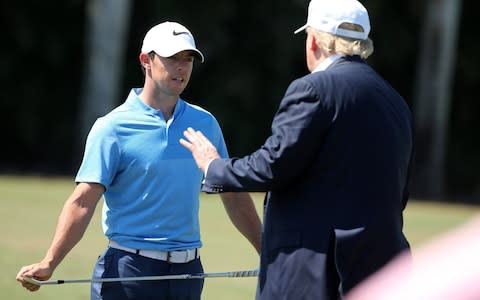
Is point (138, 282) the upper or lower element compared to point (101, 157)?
lower

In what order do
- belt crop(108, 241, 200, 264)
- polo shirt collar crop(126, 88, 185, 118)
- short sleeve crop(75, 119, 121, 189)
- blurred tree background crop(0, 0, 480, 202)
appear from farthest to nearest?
A: blurred tree background crop(0, 0, 480, 202) → polo shirt collar crop(126, 88, 185, 118) → belt crop(108, 241, 200, 264) → short sleeve crop(75, 119, 121, 189)

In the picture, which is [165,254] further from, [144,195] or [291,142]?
[291,142]

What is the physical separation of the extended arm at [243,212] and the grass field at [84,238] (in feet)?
12.5

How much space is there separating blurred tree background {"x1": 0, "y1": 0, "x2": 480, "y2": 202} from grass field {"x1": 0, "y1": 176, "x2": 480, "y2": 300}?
4.67 metres

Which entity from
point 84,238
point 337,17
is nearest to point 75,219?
point 337,17

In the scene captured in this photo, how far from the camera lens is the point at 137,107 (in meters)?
6.34

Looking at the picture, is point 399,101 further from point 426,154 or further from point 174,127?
point 426,154

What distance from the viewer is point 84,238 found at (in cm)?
1402

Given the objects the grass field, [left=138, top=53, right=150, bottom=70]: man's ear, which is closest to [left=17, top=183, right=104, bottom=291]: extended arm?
[left=138, top=53, right=150, bottom=70]: man's ear

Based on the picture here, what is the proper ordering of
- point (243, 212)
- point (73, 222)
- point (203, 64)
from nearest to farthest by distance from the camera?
point (73, 222), point (243, 212), point (203, 64)

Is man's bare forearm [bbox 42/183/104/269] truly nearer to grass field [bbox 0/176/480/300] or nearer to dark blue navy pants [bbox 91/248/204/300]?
dark blue navy pants [bbox 91/248/204/300]

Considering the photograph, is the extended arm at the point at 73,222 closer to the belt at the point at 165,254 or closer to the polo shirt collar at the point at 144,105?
the belt at the point at 165,254

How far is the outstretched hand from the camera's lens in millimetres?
5699

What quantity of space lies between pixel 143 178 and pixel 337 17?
1.41 m
